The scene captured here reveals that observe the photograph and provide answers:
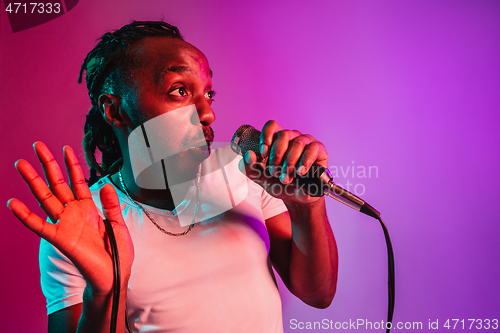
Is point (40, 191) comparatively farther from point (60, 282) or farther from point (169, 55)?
point (169, 55)

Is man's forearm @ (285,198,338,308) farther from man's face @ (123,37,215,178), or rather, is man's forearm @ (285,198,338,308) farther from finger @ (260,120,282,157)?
man's face @ (123,37,215,178)

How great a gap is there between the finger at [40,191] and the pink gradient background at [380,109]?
43.1 inches

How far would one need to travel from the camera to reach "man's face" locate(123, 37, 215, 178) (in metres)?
0.86

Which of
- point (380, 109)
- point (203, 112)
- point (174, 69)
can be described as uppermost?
point (174, 69)

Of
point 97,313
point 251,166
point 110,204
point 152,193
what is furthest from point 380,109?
point 97,313

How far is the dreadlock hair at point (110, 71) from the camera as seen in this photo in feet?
3.05

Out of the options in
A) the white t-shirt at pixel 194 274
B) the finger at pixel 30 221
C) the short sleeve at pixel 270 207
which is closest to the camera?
the finger at pixel 30 221

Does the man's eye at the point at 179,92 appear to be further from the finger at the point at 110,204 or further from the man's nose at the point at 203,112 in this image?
the finger at the point at 110,204

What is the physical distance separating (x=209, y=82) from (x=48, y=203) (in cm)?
54

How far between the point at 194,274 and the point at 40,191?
0.42 meters

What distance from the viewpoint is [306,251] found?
905mm

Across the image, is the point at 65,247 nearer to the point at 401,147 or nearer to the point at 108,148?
the point at 108,148

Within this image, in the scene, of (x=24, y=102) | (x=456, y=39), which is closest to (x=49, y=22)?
(x=24, y=102)
